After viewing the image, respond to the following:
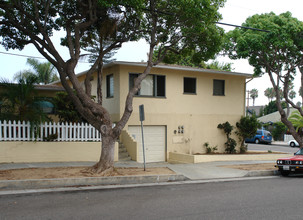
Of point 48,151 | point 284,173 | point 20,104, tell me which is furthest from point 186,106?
point 20,104

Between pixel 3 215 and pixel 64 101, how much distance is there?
9912 mm

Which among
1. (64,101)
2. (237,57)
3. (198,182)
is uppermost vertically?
(237,57)

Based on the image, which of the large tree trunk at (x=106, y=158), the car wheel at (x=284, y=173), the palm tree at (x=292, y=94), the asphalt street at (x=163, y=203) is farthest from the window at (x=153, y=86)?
the palm tree at (x=292, y=94)

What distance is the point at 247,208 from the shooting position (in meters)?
7.31

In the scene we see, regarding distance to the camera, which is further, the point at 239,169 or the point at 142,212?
the point at 239,169

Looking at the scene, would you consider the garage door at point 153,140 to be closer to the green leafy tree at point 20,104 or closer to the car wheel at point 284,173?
the green leafy tree at point 20,104

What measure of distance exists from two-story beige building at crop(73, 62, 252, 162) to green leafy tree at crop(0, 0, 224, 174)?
3013 mm

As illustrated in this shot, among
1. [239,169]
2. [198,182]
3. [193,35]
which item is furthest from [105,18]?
[239,169]

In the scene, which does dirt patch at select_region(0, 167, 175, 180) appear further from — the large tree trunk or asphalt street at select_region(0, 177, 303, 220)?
asphalt street at select_region(0, 177, 303, 220)

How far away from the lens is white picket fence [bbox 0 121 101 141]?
1307 centimetres

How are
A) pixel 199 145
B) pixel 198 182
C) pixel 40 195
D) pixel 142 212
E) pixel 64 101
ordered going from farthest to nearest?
Result: pixel 199 145 < pixel 64 101 < pixel 198 182 < pixel 40 195 < pixel 142 212

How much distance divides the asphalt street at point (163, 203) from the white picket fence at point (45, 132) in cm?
555

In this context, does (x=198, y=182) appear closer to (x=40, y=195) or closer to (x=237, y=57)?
(x=40, y=195)

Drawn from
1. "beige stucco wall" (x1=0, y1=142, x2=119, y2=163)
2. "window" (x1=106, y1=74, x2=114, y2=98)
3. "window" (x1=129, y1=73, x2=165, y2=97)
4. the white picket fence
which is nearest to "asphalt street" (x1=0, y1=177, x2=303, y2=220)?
"beige stucco wall" (x1=0, y1=142, x2=119, y2=163)
